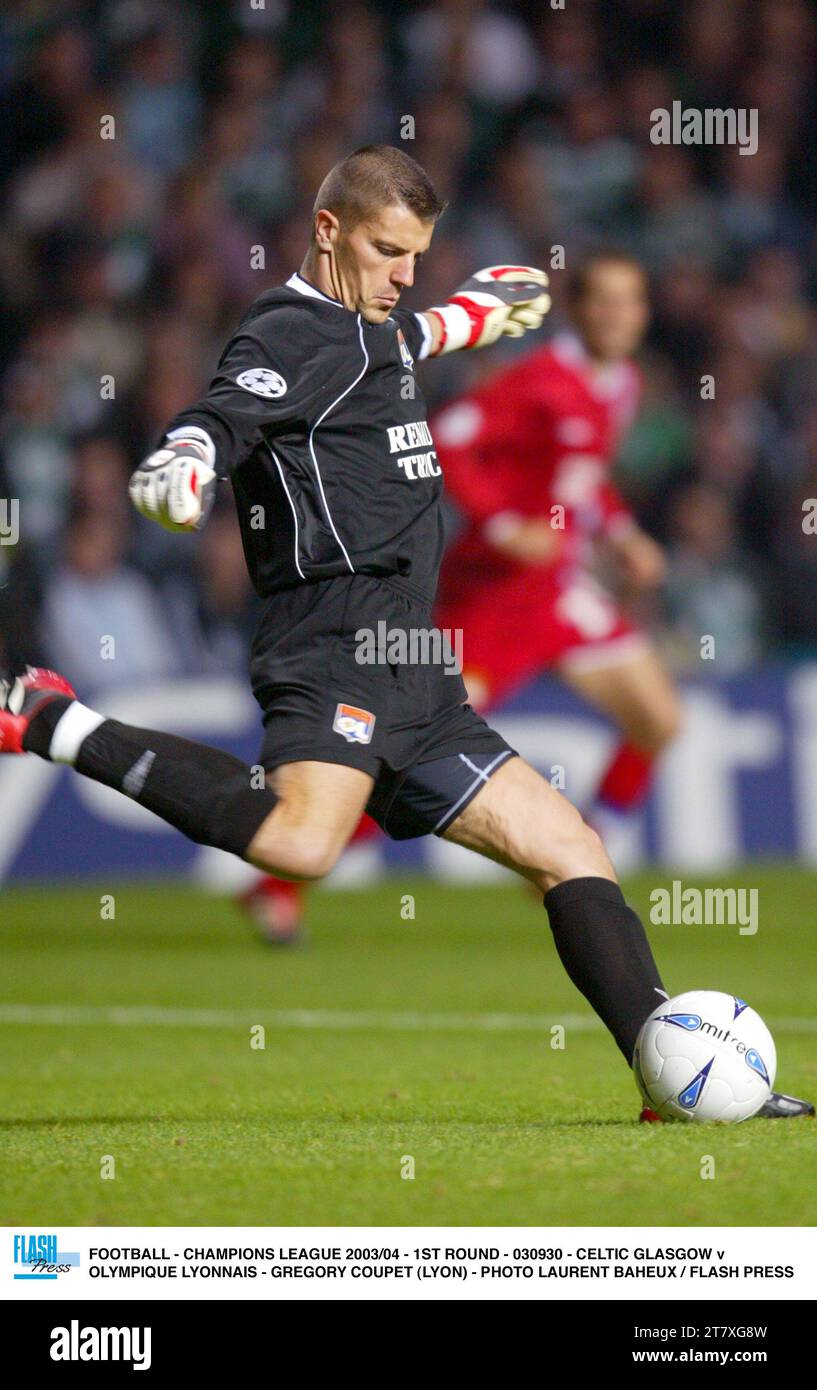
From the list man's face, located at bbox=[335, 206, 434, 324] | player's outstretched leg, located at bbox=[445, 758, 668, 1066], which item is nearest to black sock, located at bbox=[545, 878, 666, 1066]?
player's outstretched leg, located at bbox=[445, 758, 668, 1066]

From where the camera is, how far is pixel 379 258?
470 cm

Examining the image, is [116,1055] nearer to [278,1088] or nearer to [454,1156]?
[278,1088]

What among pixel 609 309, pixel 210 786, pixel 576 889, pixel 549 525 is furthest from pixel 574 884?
pixel 609 309

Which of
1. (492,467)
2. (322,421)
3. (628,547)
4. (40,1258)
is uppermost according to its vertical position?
(492,467)

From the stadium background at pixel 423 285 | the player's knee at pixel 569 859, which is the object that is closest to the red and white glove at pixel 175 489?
the player's knee at pixel 569 859

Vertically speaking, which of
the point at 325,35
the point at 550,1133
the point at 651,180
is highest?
the point at 325,35

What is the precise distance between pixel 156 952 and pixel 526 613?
2194 mm

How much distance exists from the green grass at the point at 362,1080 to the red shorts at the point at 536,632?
1250mm

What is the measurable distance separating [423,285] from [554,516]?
14.9 ft

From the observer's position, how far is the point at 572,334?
365 inches

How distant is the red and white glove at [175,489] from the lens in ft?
13.2

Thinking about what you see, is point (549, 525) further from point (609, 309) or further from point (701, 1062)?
point (701, 1062)
